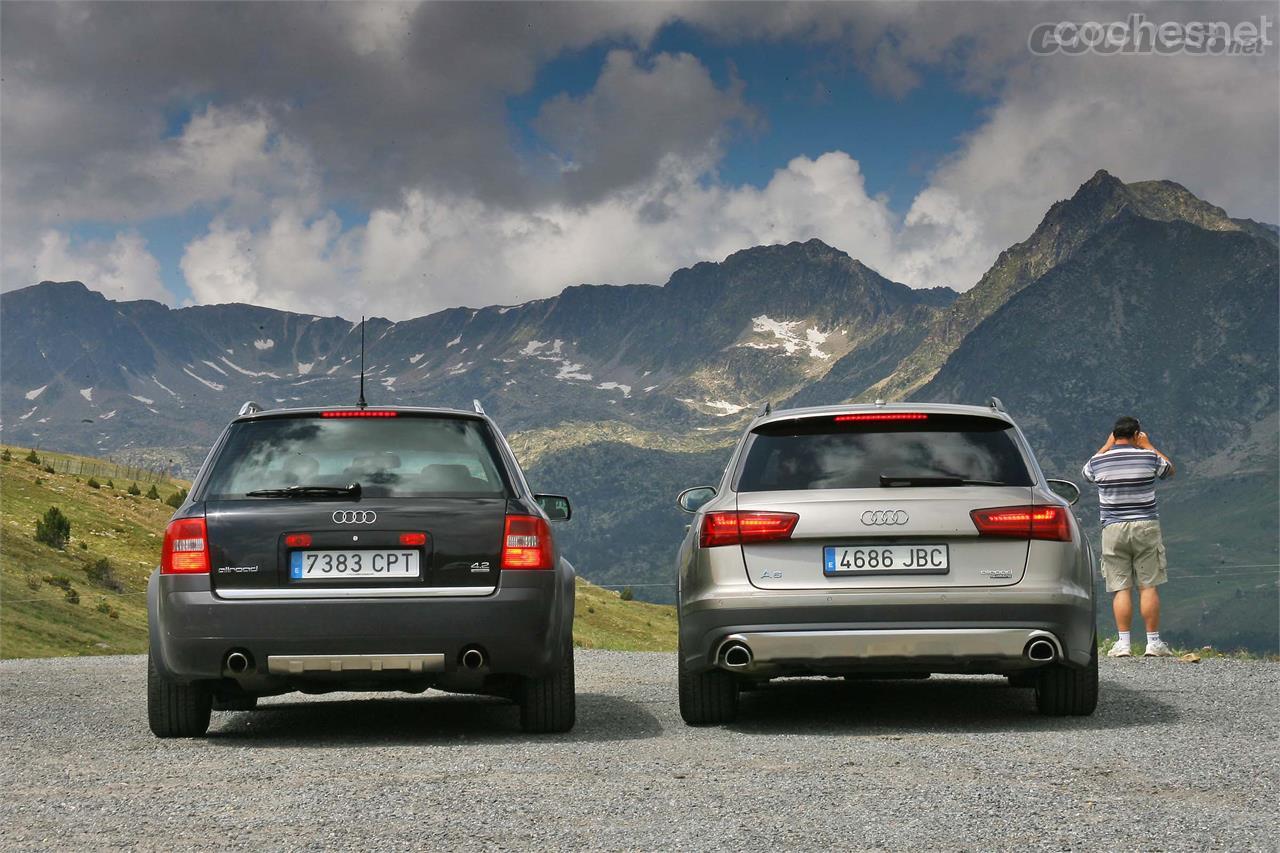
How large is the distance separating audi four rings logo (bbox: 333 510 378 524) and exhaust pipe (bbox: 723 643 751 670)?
218 cm

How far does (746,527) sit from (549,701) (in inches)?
63.9

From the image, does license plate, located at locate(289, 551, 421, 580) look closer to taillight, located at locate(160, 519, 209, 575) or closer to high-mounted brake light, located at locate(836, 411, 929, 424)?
taillight, located at locate(160, 519, 209, 575)

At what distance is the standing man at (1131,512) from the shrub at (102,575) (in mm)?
48392

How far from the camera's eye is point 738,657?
28.6ft

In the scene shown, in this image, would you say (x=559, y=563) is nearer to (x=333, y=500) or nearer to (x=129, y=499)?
(x=333, y=500)

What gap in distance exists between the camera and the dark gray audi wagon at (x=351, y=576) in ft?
27.5

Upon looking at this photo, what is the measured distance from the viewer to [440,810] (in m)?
6.34

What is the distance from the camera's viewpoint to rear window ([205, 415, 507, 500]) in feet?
28.6

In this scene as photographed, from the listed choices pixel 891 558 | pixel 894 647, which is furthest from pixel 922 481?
pixel 894 647

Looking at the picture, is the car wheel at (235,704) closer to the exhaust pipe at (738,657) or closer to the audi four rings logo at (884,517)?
the exhaust pipe at (738,657)

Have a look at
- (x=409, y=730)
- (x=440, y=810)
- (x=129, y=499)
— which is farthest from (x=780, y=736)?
(x=129, y=499)

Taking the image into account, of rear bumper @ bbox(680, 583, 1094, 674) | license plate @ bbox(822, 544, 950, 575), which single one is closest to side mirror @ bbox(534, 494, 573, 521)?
rear bumper @ bbox(680, 583, 1094, 674)

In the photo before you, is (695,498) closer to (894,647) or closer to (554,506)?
(554,506)

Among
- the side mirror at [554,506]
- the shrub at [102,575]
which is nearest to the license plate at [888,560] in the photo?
the side mirror at [554,506]
